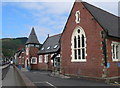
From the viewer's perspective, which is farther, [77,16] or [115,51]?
[77,16]

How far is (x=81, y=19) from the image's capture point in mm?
21234

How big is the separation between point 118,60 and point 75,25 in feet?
23.9

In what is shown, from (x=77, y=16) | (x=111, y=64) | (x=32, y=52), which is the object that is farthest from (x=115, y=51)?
(x=32, y=52)

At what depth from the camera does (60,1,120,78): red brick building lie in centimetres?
1812

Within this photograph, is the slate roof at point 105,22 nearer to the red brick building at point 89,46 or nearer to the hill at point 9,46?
the red brick building at point 89,46

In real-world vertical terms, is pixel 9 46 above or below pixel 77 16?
below

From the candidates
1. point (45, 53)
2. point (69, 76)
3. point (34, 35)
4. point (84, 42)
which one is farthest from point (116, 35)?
point (34, 35)

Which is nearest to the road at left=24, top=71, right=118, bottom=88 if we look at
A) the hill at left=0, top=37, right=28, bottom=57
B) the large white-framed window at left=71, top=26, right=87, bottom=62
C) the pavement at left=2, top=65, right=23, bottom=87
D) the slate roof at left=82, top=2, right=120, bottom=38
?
the pavement at left=2, top=65, right=23, bottom=87

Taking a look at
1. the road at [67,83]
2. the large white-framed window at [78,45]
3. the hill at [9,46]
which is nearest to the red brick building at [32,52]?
the large white-framed window at [78,45]

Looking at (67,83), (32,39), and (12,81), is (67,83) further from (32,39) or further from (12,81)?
(32,39)

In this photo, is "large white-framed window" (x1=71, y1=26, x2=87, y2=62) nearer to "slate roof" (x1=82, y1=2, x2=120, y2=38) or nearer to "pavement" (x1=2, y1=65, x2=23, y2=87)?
"slate roof" (x1=82, y1=2, x2=120, y2=38)

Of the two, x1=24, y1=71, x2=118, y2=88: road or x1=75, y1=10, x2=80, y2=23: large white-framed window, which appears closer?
x1=24, y1=71, x2=118, y2=88: road

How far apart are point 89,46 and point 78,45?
2197 mm

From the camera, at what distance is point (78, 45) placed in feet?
70.5
